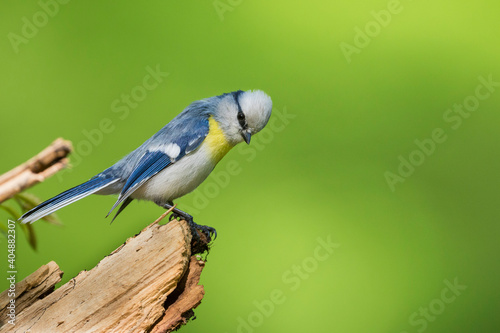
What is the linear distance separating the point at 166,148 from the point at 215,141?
0.13m

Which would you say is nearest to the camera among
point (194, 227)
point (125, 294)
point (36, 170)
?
point (36, 170)

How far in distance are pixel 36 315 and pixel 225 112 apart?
26.9 inches

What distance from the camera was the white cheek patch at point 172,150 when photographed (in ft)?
4.29

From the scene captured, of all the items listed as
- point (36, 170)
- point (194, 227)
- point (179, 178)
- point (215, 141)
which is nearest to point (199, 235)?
point (194, 227)

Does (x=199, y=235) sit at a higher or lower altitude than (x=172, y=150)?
lower

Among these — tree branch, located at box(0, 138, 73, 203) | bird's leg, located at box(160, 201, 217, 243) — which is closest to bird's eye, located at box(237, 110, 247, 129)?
bird's leg, located at box(160, 201, 217, 243)

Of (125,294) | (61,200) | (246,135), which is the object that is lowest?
(125,294)

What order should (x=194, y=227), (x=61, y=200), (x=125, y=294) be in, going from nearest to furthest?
1. (x=125, y=294)
2. (x=61, y=200)
3. (x=194, y=227)

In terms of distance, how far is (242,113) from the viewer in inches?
53.7

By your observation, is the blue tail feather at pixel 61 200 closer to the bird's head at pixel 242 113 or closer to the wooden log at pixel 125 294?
the wooden log at pixel 125 294

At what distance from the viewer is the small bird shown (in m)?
1.30

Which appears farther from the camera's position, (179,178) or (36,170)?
(179,178)

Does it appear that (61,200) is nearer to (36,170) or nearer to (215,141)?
(36,170)

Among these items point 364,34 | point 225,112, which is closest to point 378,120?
point 364,34
